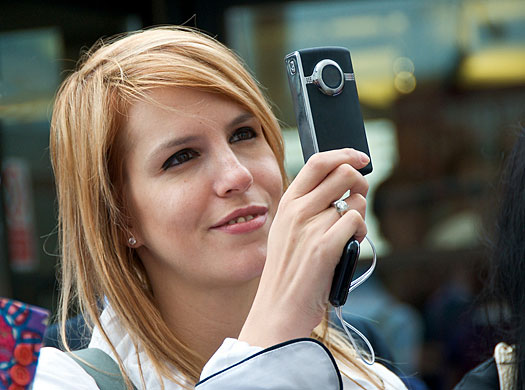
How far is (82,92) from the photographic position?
1.68 meters

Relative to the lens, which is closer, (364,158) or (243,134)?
(364,158)

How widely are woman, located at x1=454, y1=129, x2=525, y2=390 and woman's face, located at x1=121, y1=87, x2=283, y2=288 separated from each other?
1.38 ft

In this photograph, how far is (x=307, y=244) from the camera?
1216mm

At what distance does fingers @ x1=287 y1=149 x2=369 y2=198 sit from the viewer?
1.22 metres

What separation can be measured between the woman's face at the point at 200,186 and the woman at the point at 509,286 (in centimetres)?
42

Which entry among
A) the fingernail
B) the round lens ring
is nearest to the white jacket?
the fingernail

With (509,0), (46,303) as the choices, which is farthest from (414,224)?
(46,303)

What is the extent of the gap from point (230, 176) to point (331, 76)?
12.2 inches

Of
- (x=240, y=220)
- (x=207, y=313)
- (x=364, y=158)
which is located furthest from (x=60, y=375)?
(x=364, y=158)

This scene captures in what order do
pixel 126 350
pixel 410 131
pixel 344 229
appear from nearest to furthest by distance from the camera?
1. pixel 344 229
2. pixel 126 350
3. pixel 410 131

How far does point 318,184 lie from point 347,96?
0.53 feet

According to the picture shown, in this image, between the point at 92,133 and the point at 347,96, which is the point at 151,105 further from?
the point at 347,96

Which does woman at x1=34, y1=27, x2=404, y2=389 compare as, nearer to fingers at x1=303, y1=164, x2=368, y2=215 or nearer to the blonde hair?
the blonde hair

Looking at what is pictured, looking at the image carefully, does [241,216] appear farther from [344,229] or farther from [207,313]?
[344,229]
